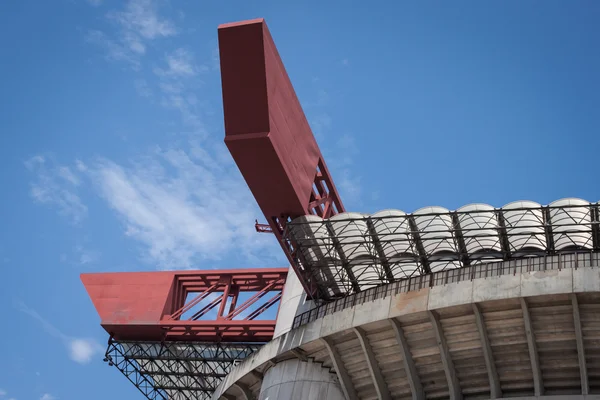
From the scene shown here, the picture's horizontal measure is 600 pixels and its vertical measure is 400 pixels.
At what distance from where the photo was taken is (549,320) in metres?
34.4

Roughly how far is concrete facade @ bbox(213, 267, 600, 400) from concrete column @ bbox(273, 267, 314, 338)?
15.5ft

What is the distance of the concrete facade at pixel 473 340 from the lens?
33.8 m

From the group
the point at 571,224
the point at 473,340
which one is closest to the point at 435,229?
the point at 473,340

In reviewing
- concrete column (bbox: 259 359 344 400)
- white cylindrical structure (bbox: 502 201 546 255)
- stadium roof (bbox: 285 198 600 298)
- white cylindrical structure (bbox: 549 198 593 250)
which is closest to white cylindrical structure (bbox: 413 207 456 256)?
stadium roof (bbox: 285 198 600 298)

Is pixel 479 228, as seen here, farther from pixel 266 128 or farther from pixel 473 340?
pixel 266 128

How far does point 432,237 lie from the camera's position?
128 feet

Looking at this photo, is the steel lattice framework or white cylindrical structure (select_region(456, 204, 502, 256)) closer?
white cylindrical structure (select_region(456, 204, 502, 256))

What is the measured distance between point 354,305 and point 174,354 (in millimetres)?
20844

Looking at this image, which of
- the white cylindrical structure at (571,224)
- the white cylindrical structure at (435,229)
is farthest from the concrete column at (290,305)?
the white cylindrical structure at (571,224)

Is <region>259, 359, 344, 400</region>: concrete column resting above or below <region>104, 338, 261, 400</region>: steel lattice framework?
below

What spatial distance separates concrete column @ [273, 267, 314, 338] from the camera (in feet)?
151

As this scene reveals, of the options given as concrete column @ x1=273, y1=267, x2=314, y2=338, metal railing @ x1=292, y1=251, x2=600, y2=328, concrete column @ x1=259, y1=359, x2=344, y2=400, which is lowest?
concrete column @ x1=259, y1=359, x2=344, y2=400

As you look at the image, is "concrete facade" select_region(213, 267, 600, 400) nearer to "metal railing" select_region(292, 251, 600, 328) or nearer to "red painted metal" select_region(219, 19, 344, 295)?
"metal railing" select_region(292, 251, 600, 328)

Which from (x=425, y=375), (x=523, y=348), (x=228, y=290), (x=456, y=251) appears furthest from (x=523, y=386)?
(x=228, y=290)
